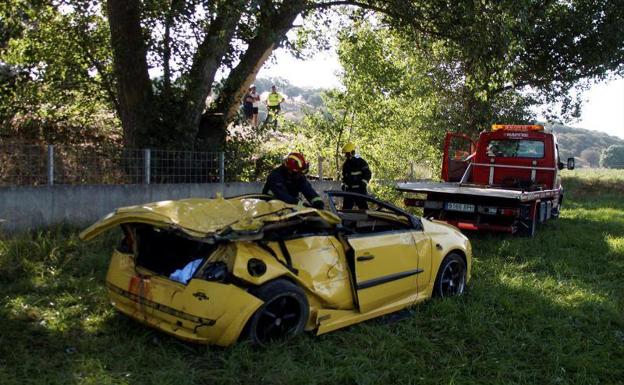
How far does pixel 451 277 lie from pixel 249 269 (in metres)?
2.88

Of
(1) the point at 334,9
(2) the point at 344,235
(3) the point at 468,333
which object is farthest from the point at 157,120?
(3) the point at 468,333

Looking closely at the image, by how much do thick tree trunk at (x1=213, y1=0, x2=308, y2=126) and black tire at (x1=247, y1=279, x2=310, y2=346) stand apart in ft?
19.5

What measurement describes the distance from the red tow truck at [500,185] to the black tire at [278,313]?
18.4 ft

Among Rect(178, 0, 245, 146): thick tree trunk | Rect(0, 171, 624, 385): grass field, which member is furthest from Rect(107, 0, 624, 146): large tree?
Rect(0, 171, 624, 385): grass field

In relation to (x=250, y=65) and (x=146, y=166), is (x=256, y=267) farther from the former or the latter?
(x=250, y=65)

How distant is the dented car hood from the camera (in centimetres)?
386

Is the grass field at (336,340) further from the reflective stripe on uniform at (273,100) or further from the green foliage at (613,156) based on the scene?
the green foliage at (613,156)

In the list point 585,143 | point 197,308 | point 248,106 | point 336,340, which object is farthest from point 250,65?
point 585,143

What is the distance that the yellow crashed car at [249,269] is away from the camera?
12.5 feet

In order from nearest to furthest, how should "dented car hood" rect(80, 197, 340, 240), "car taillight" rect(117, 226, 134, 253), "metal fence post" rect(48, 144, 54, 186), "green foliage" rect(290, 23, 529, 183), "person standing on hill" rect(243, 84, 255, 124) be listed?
Answer: "dented car hood" rect(80, 197, 340, 240)
"car taillight" rect(117, 226, 134, 253)
"metal fence post" rect(48, 144, 54, 186)
"person standing on hill" rect(243, 84, 255, 124)
"green foliage" rect(290, 23, 529, 183)

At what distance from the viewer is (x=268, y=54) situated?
34.2 ft

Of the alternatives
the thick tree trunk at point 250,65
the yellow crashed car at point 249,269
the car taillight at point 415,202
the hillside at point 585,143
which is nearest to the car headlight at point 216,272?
the yellow crashed car at point 249,269

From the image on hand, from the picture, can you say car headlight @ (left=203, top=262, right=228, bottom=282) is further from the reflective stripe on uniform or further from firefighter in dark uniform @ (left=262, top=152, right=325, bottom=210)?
the reflective stripe on uniform

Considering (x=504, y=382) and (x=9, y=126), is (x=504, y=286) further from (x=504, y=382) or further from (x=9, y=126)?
(x=9, y=126)
